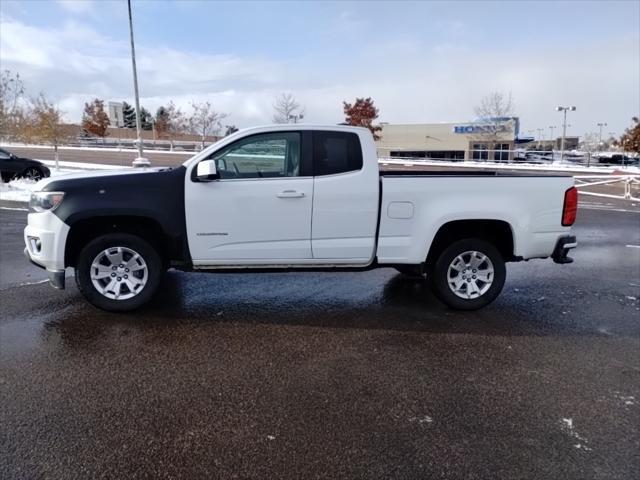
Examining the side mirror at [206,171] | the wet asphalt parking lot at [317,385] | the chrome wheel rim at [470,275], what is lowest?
the wet asphalt parking lot at [317,385]

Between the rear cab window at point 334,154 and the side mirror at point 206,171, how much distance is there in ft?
3.29

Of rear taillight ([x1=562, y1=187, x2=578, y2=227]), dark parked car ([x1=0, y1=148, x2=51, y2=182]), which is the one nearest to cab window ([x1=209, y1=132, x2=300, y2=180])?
rear taillight ([x1=562, y1=187, x2=578, y2=227])

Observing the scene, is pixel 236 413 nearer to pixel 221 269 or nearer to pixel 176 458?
pixel 176 458

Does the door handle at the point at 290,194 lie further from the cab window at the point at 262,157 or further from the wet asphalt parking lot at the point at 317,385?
the wet asphalt parking lot at the point at 317,385

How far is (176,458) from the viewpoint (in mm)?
2811

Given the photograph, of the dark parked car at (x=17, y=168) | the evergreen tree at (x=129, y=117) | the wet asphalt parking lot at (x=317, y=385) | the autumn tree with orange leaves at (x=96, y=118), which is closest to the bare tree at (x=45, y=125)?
the dark parked car at (x=17, y=168)

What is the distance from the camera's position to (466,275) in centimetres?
536

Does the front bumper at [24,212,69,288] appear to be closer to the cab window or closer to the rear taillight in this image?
the cab window

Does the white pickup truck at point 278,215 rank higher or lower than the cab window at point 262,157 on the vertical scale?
lower

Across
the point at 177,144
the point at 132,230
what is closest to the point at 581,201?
the point at 132,230

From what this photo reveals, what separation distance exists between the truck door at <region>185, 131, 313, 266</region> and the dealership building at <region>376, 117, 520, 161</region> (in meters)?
52.5

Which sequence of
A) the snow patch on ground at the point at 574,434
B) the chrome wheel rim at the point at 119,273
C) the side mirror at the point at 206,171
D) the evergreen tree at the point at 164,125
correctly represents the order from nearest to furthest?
the snow patch on ground at the point at 574,434, the side mirror at the point at 206,171, the chrome wheel rim at the point at 119,273, the evergreen tree at the point at 164,125

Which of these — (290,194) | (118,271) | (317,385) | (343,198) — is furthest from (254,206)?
(317,385)

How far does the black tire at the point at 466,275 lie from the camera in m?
5.27
